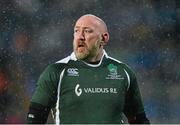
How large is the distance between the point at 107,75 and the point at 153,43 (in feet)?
10.1

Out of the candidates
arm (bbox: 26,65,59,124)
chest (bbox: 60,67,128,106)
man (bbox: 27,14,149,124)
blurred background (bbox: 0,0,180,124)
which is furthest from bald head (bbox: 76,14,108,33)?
blurred background (bbox: 0,0,180,124)

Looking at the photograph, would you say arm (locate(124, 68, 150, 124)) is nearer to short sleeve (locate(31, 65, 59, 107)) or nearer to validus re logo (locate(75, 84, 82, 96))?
validus re logo (locate(75, 84, 82, 96))

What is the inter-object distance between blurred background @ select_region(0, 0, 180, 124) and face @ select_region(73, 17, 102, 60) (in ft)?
9.08

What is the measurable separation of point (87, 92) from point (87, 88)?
34 mm

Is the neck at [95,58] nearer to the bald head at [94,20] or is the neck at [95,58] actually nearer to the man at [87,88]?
the man at [87,88]

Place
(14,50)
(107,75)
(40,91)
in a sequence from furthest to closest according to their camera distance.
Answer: (14,50), (107,75), (40,91)

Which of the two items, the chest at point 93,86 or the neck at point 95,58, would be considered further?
the neck at point 95,58

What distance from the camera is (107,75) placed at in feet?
9.94

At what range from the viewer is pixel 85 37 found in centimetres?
291

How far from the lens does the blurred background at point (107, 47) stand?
18.8 ft

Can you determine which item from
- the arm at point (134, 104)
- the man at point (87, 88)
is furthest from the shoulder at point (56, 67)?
the arm at point (134, 104)

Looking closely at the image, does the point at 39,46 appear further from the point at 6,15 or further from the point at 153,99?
the point at 153,99

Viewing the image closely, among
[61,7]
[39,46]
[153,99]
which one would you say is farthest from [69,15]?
[153,99]

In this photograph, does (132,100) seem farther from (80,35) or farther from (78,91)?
(80,35)
